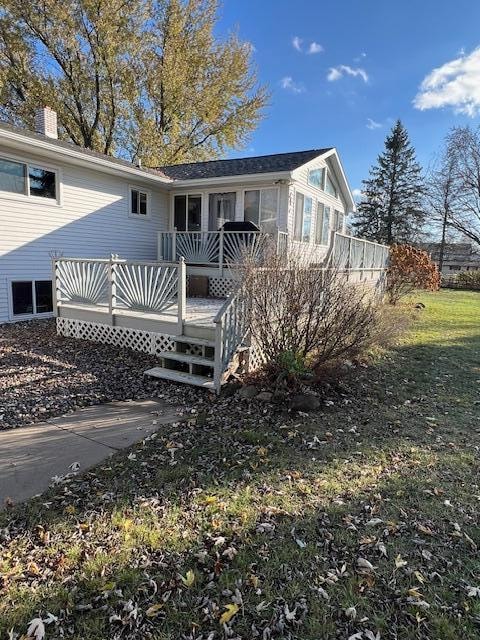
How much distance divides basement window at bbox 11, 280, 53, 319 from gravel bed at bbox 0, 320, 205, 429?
6.29 feet

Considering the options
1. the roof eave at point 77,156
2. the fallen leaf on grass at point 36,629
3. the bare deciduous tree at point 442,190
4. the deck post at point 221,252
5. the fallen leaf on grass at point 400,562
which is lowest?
the fallen leaf on grass at point 36,629

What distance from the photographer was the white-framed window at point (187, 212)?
1412 centimetres

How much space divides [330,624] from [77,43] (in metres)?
24.6

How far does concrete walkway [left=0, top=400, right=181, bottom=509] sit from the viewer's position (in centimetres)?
328

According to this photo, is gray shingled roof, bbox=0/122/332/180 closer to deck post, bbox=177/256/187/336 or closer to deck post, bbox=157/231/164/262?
deck post, bbox=157/231/164/262

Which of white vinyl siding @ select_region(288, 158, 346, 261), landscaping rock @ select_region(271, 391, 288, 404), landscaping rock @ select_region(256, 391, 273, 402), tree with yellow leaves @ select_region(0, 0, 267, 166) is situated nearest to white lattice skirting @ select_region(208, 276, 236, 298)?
white vinyl siding @ select_region(288, 158, 346, 261)

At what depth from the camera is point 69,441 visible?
3.99m

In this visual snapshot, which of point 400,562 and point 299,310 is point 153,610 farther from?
point 299,310

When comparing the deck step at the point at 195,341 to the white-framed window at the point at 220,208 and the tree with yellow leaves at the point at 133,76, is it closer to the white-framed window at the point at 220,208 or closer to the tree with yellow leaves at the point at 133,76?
the white-framed window at the point at 220,208

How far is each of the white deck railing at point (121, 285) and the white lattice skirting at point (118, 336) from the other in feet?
1.26

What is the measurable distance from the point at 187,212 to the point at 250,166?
9.27 ft

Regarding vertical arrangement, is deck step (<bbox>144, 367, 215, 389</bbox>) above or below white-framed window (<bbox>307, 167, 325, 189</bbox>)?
below

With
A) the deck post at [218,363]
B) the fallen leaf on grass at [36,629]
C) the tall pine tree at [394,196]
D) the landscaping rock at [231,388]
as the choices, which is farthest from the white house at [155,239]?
the tall pine tree at [394,196]

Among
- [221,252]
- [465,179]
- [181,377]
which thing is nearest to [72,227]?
[221,252]
